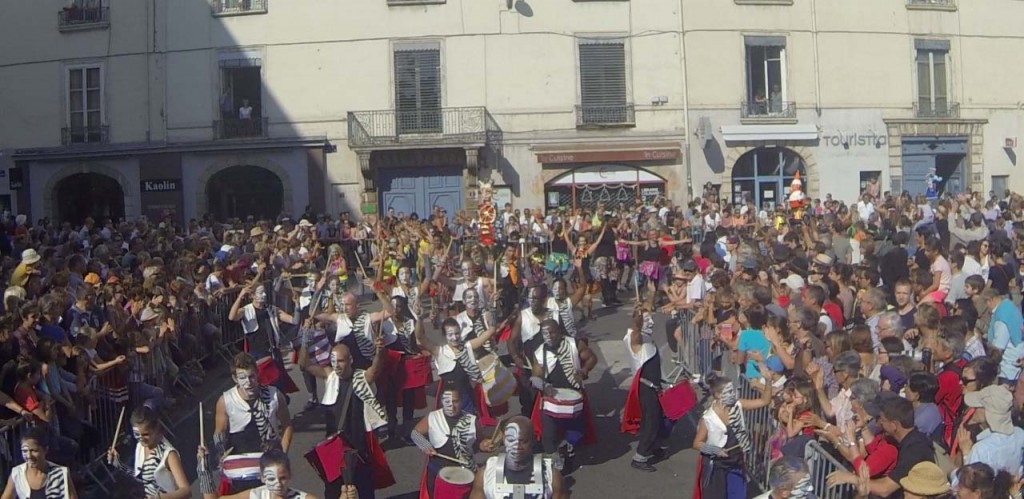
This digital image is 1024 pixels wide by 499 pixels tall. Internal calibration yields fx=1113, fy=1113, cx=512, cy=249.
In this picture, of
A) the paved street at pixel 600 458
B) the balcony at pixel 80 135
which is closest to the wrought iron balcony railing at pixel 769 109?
the paved street at pixel 600 458

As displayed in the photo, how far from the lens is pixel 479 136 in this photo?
2880 centimetres

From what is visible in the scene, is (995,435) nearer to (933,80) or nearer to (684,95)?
(684,95)

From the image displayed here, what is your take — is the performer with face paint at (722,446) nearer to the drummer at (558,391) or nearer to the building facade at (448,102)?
the drummer at (558,391)

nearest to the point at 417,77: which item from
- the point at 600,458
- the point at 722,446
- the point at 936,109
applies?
the point at 936,109

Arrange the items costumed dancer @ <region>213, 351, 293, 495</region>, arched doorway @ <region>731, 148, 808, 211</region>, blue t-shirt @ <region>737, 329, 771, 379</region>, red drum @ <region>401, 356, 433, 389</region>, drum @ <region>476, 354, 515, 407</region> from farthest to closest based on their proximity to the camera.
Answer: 1. arched doorway @ <region>731, 148, 808, 211</region>
2. red drum @ <region>401, 356, 433, 389</region>
3. drum @ <region>476, 354, 515, 407</region>
4. blue t-shirt @ <region>737, 329, 771, 379</region>
5. costumed dancer @ <region>213, 351, 293, 495</region>

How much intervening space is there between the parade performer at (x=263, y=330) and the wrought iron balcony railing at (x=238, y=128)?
17237 mm

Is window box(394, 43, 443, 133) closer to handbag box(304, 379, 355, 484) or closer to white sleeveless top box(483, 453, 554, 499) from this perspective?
handbag box(304, 379, 355, 484)

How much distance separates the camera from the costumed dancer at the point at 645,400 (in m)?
10.7

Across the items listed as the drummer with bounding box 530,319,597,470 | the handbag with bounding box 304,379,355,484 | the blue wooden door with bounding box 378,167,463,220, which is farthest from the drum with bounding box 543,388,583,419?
the blue wooden door with bounding box 378,167,463,220

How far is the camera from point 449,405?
849 cm

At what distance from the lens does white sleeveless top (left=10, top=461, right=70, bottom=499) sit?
723 centimetres

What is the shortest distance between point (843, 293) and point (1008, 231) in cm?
1015

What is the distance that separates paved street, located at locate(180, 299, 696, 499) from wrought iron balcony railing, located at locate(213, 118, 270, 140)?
16.3 m

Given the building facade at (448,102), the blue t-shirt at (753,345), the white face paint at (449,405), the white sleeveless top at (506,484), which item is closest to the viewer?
the white sleeveless top at (506,484)
